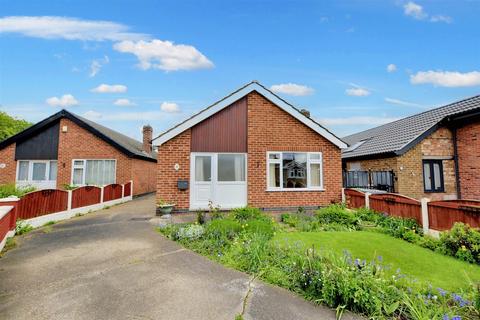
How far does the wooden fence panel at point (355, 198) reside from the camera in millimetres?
9977

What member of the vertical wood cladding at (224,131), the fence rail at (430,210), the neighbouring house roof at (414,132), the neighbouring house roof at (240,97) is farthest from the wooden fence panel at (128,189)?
the neighbouring house roof at (414,132)

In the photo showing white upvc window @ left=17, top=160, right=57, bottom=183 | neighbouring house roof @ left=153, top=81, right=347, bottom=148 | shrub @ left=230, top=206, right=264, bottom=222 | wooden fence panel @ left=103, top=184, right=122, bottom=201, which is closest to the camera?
shrub @ left=230, top=206, right=264, bottom=222

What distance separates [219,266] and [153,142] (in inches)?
266

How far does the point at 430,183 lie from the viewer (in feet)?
40.7

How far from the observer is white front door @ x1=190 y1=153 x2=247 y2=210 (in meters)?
10.1

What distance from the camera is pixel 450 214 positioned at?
6.46 meters

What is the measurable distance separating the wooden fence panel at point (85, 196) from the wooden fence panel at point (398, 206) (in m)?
12.6

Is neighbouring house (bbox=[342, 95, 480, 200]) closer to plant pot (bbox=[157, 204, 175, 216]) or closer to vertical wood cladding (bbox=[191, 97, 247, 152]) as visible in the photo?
vertical wood cladding (bbox=[191, 97, 247, 152])

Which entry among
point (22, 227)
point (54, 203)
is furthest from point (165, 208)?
point (22, 227)

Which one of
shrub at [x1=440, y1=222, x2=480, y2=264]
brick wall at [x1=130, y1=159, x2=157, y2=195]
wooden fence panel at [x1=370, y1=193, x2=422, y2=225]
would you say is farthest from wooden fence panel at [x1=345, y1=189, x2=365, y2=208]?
brick wall at [x1=130, y1=159, x2=157, y2=195]

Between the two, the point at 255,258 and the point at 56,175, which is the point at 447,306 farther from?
the point at 56,175

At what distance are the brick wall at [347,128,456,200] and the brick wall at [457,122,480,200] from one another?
0.35m

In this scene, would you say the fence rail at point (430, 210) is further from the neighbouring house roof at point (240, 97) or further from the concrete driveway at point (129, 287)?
the concrete driveway at point (129, 287)

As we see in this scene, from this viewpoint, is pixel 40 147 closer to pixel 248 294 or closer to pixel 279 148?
pixel 279 148
